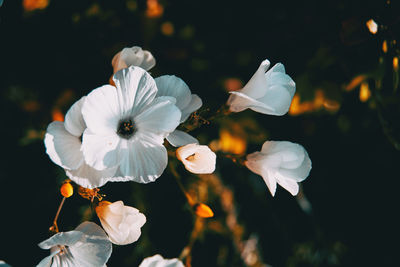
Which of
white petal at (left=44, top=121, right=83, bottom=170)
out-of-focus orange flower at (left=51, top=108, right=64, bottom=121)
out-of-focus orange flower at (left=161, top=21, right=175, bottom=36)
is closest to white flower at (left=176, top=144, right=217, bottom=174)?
white petal at (left=44, top=121, right=83, bottom=170)

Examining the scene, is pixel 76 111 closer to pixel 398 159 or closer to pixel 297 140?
pixel 297 140

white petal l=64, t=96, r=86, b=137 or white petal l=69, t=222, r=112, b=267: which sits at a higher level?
white petal l=64, t=96, r=86, b=137

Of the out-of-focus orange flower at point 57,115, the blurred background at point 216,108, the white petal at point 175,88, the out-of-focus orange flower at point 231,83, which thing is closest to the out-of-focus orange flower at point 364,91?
the blurred background at point 216,108

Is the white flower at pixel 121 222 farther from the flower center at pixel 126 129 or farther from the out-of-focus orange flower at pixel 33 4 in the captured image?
the out-of-focus orange flower at pixel 33 4

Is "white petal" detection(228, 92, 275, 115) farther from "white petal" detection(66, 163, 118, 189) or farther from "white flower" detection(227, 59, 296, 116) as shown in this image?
"white petal" detection(66, 163, 118, 189)

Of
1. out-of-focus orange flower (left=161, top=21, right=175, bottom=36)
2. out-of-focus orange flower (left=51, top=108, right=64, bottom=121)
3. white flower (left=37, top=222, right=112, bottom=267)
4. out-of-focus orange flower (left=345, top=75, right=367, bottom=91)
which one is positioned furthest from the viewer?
out-of-focus orange flower (left=161, top=21, right=175, bottom=36)

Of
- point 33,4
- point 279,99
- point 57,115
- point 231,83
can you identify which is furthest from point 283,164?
point 33,4

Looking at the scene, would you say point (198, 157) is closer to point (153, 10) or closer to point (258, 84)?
point (258, 84)
